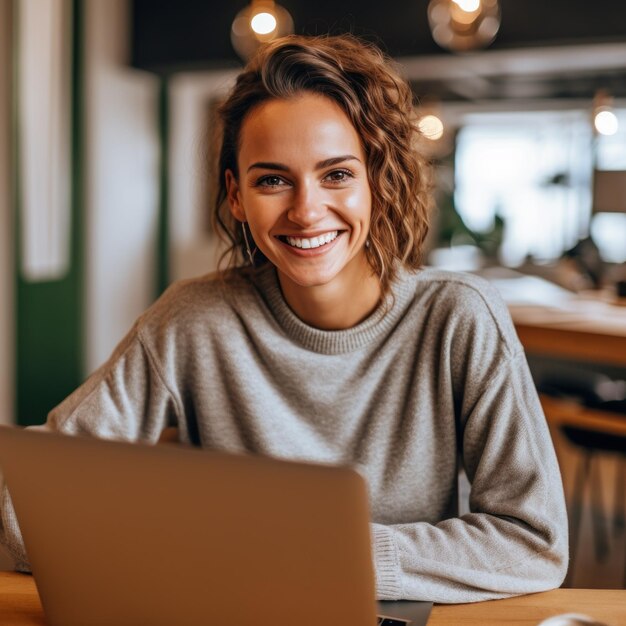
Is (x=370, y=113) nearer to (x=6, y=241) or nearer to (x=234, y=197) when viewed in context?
(x=234, y=197)

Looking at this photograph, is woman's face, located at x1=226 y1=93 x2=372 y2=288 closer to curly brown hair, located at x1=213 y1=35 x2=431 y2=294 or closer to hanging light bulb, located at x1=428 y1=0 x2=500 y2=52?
curly brown hair, located at x1=213 y1=35 x2=431 y2=294

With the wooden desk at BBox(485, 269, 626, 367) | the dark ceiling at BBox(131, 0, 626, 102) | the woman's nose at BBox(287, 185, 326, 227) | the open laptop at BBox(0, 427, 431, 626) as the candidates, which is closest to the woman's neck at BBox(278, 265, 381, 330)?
the woman's nose at BBox(287, 185, 326, 227)

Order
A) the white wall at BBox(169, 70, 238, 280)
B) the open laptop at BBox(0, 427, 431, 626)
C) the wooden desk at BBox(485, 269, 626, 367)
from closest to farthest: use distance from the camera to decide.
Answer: the open laptop at BBox(0, 427, 431, 626) → the wooden desk at BBox(485, 269, 626, 367) → the white wall at BBox(169, 70, 238, 280)

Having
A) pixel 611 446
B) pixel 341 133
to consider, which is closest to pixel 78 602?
pixel 341 133

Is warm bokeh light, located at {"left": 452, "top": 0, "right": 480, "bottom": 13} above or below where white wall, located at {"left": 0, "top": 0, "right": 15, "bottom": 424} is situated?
above

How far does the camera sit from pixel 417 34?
4320 millimetres

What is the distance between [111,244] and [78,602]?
447cm

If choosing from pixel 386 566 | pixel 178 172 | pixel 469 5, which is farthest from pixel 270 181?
pixel 178 172

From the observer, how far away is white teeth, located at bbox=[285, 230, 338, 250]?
128cm

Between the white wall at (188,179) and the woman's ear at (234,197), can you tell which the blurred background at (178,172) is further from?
the woman's ear at (234,197)

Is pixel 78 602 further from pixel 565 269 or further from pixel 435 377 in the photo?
pixel 565 269

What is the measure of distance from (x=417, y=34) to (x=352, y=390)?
3435mm

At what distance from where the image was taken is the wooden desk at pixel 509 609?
96cm

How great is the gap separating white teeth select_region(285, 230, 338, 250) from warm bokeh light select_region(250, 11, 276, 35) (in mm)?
2649
